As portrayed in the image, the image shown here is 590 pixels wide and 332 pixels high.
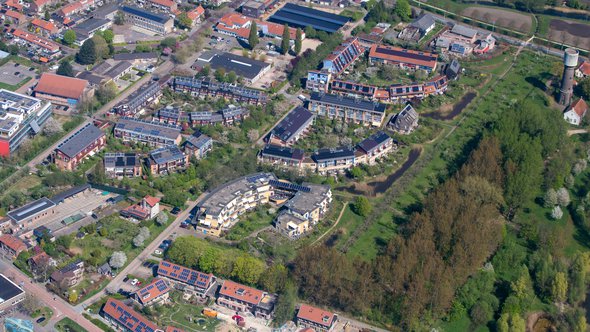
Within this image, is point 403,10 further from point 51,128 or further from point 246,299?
point 246,299

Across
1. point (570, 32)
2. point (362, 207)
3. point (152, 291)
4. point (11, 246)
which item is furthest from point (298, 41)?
point (152, 291)

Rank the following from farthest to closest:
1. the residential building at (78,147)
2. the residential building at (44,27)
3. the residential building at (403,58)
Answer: the residential building at (44,27)
the residential building at (403,58)
the residential building at (78,147)

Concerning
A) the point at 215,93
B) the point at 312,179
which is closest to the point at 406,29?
the point at 215,93

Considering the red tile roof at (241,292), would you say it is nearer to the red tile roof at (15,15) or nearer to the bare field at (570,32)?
the red tile roof at (15,15)

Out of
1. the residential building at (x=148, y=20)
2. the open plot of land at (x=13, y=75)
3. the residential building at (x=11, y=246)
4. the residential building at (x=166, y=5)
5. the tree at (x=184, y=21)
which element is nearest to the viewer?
the residential building at (x=11, y=246)

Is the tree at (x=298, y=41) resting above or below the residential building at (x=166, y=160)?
above

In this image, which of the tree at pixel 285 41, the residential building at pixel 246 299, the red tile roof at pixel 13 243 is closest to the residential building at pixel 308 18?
the tree at pixel 285 41

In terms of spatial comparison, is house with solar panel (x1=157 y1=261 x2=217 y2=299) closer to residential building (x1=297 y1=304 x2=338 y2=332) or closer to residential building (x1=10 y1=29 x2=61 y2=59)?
residential building (x1=297 y1=304 x2=338 y2=332)
